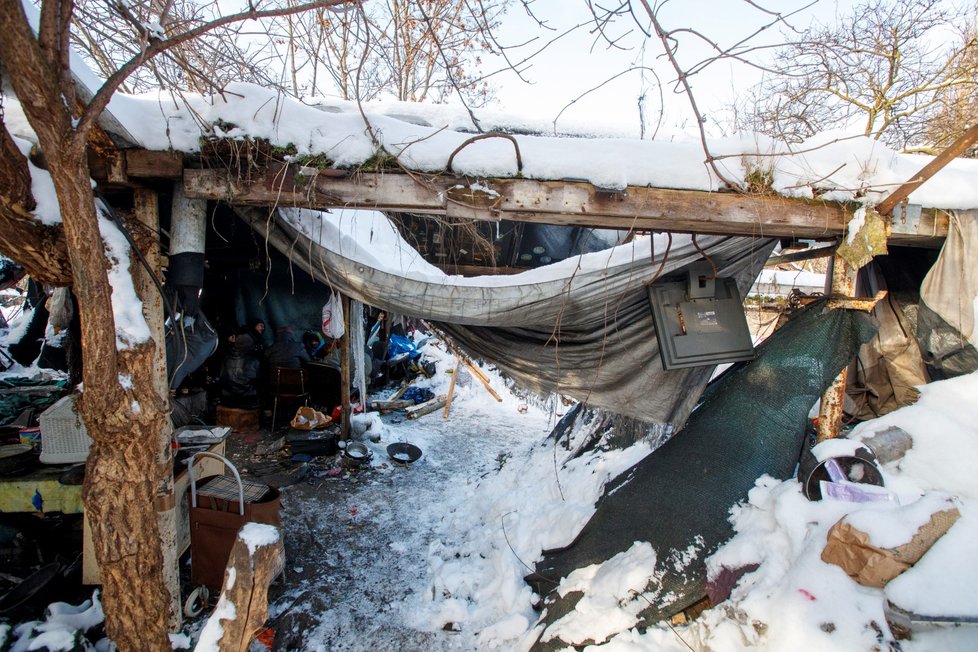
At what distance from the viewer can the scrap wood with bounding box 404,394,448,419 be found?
346 inches

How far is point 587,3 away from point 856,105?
310 inches

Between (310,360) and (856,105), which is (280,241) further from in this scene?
(856,105)

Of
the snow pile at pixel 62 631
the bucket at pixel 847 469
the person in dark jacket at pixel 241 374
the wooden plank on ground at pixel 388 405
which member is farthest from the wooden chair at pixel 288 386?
the bucket at pixel 847 469

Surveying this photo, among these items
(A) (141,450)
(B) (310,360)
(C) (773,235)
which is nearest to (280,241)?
(A) (141,450)

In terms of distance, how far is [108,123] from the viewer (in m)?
2.47

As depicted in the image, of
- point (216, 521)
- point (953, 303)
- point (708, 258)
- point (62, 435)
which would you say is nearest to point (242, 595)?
point (216, 521)

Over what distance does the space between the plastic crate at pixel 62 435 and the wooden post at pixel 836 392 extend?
→ 562cm

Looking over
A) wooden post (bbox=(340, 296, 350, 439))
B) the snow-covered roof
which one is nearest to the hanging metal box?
the snow-covered roof

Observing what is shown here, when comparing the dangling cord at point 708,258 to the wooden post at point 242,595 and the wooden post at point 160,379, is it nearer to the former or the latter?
the wooden post at point 242,595

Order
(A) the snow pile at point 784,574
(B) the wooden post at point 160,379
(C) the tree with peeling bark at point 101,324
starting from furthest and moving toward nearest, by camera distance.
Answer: (B) the wooden post at point 160,379, (A) the snow pile at point 784,574, (C) the tree with peeling bark at point 101,324

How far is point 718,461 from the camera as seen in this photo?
11.5 feet

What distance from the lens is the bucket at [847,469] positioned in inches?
120

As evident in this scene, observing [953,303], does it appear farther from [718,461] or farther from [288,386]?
[288,386]

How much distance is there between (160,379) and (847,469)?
431cm
